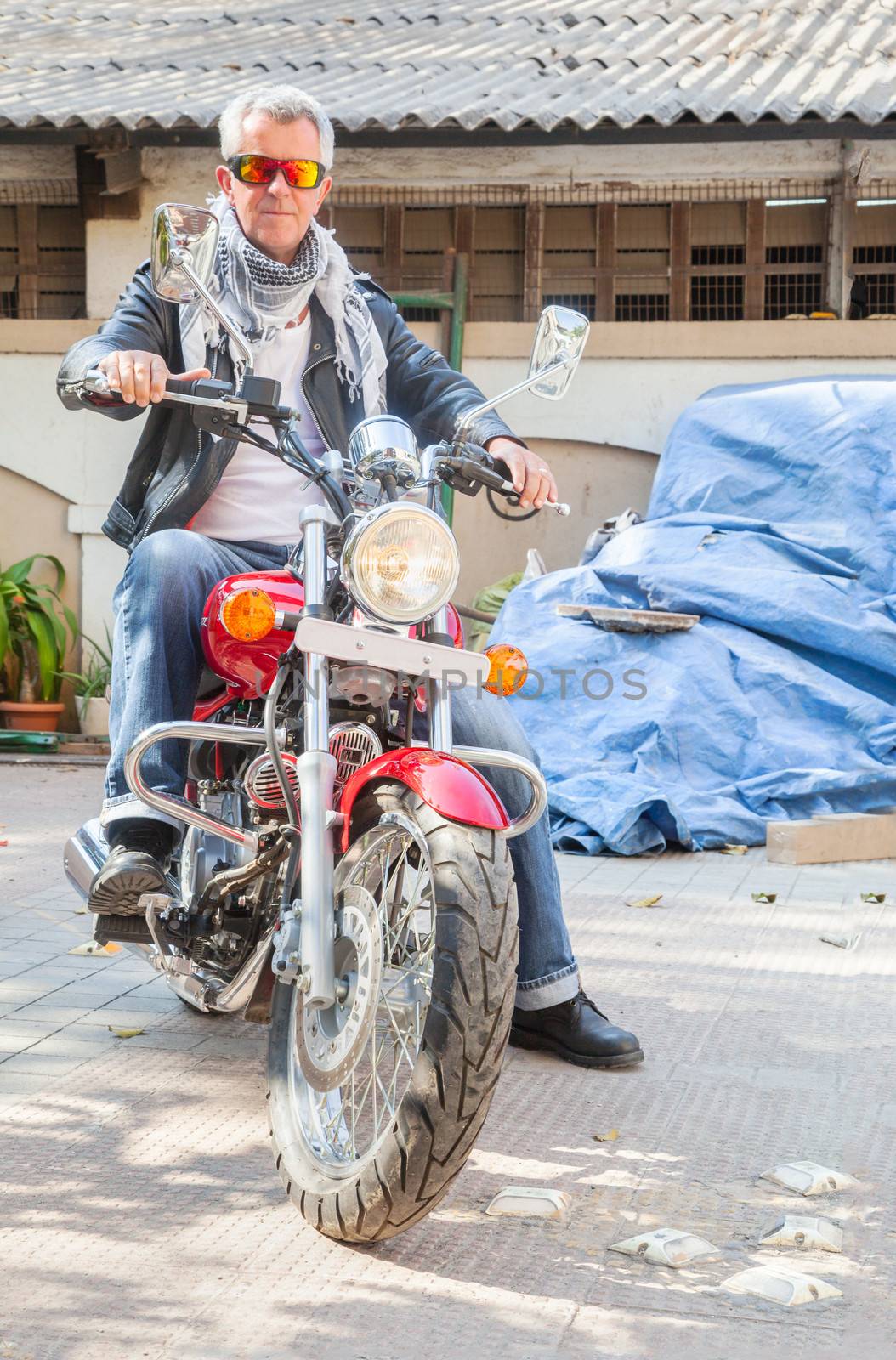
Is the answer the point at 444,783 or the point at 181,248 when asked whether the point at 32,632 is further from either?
the point at 444,783

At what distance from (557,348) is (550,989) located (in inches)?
55.0

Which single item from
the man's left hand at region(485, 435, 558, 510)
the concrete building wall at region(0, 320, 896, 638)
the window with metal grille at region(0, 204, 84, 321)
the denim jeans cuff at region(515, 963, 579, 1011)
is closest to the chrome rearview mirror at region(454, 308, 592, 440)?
the man's left hand at region(485, 435, 558, 510)

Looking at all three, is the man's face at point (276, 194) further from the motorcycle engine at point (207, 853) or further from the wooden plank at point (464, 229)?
the wooden plank at point (464, 229)

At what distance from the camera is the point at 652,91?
355 inches

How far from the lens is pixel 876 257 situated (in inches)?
366

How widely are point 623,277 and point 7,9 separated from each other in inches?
244

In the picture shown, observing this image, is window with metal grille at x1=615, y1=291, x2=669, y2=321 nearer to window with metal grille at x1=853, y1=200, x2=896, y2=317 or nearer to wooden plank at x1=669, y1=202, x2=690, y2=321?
wooden plank at x1=669, y1=202, x2=690, y2=321

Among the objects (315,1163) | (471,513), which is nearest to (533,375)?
(315,1163)

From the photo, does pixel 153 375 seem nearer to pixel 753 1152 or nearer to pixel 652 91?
pixel 753 1152

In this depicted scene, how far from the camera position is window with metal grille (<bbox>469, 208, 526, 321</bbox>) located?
9609mm

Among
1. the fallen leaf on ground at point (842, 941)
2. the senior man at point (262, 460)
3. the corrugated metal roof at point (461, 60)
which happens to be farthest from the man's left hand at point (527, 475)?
the corrugated metal roof at point (461, 60)

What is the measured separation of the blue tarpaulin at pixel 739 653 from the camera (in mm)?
6324

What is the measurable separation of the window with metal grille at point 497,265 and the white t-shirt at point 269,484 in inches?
261

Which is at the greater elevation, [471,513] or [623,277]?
[623,277]
